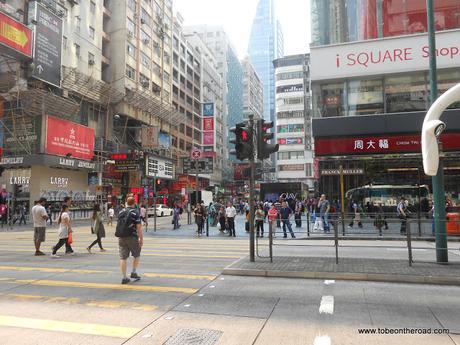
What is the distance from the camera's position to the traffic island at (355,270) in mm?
7836

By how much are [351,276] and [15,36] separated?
32.3 m

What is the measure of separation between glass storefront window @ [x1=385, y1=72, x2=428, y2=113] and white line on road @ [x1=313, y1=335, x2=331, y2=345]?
17274mm

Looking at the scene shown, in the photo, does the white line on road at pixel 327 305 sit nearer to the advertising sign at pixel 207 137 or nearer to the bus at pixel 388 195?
the bus at pixel 388 195

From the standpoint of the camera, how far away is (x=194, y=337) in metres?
4.82

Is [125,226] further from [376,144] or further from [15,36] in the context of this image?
[15,36]

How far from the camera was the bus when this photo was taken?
807 inches

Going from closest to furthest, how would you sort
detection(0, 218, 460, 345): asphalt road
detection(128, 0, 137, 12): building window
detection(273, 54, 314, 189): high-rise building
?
detection(0, 218, 460, 345): asphalt road < detection(128, 0, 137, 12): building window < detection(273, 54, 314, 189): high-rise building

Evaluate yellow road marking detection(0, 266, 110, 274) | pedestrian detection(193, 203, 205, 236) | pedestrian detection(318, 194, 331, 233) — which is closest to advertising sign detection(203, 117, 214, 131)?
pedestrian detection(193, 203, 205, 236)

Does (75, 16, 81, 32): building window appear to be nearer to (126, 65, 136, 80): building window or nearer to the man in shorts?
(126, 65, 136, 80): building window

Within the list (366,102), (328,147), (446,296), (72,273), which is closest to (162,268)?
(72,273)

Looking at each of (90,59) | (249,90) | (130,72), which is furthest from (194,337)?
(249,90)

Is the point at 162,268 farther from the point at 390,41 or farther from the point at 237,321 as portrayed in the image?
the point at 390,41

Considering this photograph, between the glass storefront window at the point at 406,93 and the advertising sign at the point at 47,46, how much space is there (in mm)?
28159

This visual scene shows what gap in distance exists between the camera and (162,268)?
9.76 meters
